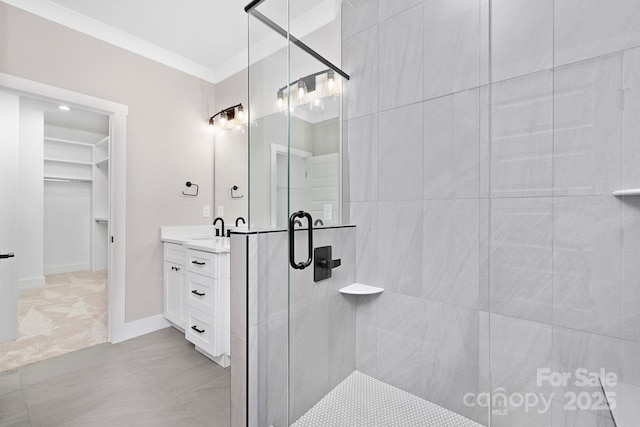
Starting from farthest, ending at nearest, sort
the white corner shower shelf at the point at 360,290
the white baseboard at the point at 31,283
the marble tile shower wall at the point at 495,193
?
the white baseboard at the point at 31,283 < the white corner shower shelf at the point at 360,290 < the marble tile shower wall at the point at 495,193

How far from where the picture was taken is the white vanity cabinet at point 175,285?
2.36m

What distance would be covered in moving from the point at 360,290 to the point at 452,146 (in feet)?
3.16

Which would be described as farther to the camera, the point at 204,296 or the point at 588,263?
the point at 204,296

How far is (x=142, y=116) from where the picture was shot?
102 inches

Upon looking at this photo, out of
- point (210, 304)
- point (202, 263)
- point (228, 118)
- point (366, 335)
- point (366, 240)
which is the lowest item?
point (366, 335)

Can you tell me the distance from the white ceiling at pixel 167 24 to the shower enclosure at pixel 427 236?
0.60 metres

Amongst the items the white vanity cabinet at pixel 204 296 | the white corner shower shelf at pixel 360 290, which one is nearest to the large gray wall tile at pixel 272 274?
the white corner shower shelf at pixel 360 290

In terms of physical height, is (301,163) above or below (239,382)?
above

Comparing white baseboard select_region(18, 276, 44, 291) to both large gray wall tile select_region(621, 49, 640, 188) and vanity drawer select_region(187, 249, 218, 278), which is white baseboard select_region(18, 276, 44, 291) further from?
large gray wall tile select_region(621, 49, 640, 188)

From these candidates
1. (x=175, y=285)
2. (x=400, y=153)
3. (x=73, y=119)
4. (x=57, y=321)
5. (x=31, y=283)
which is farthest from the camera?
(x=73, y=119)

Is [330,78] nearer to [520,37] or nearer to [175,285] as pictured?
[520,37]

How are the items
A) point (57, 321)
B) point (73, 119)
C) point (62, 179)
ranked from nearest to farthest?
point (57, 321)
point (73, 119)
point (62, 179)

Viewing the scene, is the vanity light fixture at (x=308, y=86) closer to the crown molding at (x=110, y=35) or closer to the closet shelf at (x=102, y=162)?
the crown molding at (x=110, y=35)

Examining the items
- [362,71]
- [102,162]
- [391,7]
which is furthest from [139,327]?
[102,162]
